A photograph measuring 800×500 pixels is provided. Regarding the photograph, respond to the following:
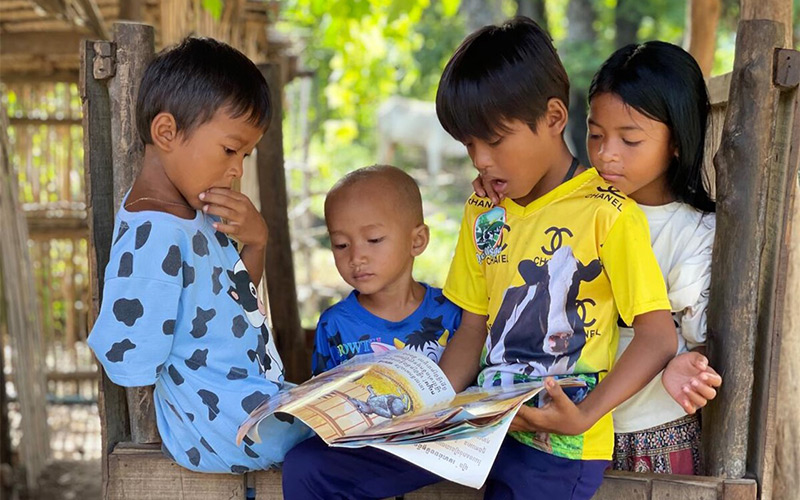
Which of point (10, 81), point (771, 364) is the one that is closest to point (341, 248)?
point (771, 364)

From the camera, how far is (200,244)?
2.04 m

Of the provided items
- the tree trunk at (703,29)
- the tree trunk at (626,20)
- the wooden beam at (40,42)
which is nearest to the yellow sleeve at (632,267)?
the tree trunk at (703,29)

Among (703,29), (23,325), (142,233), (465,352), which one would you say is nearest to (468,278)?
(465,352)

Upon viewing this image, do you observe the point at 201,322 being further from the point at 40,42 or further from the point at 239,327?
the point at 40,42

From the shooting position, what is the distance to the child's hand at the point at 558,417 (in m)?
1.89

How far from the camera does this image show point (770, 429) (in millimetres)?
2045

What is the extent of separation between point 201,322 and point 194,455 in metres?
0.31

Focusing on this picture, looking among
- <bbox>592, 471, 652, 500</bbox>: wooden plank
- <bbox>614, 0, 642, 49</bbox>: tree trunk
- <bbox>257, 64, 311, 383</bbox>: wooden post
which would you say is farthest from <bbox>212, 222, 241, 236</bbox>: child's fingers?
<bbox>614, 0, 642, 49</bbox>: tree trunk

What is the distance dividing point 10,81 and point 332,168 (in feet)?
29.4

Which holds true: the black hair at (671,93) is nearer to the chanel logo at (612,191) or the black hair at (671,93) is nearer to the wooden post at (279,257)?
the chanel logo at (612,191)

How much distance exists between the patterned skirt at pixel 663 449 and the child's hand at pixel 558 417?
337mm

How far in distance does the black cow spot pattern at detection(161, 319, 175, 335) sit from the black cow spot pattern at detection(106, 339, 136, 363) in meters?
0.07

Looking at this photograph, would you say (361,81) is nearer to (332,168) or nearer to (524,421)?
(332,168)

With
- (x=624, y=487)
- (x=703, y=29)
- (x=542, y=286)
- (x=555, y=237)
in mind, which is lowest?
(x=624, y=487)
